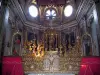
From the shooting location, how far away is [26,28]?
20.2 meters

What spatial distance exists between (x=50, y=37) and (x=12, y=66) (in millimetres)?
7728

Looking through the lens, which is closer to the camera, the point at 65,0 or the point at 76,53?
the point at 76,53

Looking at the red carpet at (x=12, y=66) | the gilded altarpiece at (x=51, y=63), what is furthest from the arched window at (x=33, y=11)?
the red carpet at (x=12, y=66)

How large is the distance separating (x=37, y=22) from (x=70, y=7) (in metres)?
5.03

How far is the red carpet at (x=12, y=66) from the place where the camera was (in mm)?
9477

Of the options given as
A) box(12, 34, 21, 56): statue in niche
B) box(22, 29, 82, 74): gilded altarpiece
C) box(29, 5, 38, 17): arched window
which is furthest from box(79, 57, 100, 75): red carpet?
box(29, 5, 38, 17): arched window

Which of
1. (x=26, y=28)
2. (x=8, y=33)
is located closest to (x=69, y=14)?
(x=26, y=28)

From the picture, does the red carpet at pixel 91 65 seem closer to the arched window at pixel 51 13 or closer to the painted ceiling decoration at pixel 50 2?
the arched window at pixel 51 13

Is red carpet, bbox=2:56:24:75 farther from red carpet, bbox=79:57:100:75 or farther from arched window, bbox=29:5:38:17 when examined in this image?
arched window, bbox=29:5:38:17

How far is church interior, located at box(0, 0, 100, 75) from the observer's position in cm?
978

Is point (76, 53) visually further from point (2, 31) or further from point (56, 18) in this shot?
point (56, 18)

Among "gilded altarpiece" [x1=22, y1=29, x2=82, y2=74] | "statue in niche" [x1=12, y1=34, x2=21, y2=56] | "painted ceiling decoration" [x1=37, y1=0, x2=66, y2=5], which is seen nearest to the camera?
"gilded altarpiece" [x1=22, y1=29, x2=82, y2=74]

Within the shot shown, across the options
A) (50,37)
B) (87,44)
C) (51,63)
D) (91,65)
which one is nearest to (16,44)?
(50,37)

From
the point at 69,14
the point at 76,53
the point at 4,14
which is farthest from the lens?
the point at 69,14
